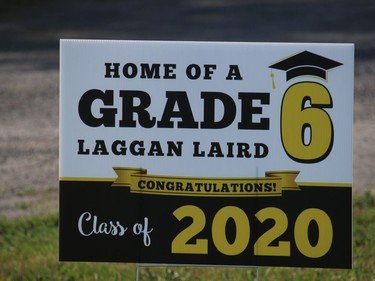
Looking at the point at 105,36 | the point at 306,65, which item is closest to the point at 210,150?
the point at 306,65

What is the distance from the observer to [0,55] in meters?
11.7

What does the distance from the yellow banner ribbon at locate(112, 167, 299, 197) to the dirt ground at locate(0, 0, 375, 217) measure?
3.01 meters

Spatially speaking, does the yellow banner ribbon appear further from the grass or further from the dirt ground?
the dirt ground

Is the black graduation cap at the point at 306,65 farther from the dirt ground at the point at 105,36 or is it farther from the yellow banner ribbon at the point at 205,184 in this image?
the dirt ground at the point at 105,36

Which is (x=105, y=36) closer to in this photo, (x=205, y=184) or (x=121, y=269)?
(x=121, y=269)

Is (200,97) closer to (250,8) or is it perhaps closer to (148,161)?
(148,161)

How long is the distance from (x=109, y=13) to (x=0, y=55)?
5.45 feet

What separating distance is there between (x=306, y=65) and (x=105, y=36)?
7.03 metres

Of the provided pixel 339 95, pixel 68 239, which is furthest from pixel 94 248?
pixel 339 95

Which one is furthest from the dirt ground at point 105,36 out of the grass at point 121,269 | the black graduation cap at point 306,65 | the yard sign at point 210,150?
the black graduation cap at point 306,65

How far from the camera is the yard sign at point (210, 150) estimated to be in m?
4.98

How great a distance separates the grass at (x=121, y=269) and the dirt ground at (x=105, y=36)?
0.84 metres

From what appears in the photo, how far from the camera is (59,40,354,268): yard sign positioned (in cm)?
498

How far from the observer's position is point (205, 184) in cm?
503
